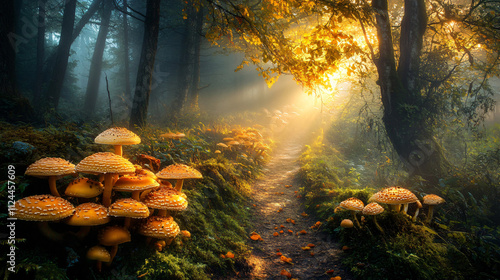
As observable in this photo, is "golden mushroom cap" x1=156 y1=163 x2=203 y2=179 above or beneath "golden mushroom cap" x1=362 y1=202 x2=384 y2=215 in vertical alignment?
above

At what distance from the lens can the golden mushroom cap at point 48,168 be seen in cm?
256

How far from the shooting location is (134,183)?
9.58ft

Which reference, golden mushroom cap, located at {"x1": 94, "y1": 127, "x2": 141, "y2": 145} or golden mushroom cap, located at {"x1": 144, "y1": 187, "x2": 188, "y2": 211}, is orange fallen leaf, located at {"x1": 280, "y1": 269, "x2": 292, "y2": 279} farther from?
golden mushroom cap, located at {"x1": 94, "y1": 127, "x2": 141, "y2": 145}

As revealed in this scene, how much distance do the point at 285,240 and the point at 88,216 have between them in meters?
4.06

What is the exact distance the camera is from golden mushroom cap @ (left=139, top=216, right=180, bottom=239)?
9.12ft

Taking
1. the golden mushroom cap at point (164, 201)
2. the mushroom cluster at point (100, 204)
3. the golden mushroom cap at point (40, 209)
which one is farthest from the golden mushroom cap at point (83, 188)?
the golden mushroom cap at point (164, 201)

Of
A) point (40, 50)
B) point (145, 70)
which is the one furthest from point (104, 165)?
point (40, 50)

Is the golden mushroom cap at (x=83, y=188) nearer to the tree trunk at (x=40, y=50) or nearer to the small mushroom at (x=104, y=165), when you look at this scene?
the small mushroom at (x=104, y=165)

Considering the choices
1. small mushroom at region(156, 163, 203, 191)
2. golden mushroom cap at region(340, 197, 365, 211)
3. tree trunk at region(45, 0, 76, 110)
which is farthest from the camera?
tree trunk at region(45, 0, 76, 110)

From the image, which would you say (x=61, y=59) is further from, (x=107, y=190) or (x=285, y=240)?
(x=285, y=240)

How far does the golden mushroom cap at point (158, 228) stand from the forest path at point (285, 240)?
1808 millimetres

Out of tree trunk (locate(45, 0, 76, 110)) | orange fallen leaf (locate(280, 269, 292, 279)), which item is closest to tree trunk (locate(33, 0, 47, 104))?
tree trunk (locate(45, 0, 76, 110))

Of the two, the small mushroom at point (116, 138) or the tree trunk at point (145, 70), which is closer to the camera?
the small mushroom at point (116, 138)

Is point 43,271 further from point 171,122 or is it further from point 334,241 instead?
point 171,122
